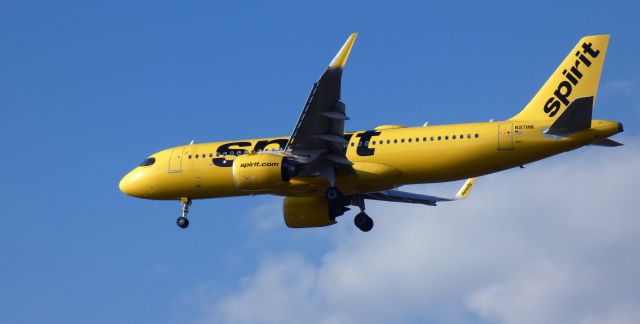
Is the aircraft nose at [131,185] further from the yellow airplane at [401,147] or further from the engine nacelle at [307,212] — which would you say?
the engine nacelle at [307,212]

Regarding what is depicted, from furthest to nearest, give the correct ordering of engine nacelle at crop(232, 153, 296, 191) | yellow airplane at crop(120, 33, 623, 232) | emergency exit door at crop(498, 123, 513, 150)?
engine nacelle at crop(232, 153, 296, 191), emergency exit door at crop(498, 123, 513, 150), yellow airplane at crop(120, 33, 623, 232)

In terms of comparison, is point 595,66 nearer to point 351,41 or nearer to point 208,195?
point 351,41

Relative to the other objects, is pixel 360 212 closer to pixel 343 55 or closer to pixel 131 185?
pixel 131 185

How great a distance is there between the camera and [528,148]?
47.7m

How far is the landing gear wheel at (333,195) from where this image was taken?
1971 inches

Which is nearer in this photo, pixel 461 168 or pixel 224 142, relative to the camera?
pixel 461 168

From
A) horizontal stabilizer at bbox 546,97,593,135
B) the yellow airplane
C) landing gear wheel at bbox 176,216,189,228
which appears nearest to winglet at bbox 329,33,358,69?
the yellow airplane

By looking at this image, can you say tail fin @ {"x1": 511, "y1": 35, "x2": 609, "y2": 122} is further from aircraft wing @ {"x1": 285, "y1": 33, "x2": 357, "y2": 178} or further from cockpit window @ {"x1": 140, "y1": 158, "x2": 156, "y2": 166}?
cockpit window @ {"x1": 140, "y1": 158, "x2": 156, "y2": 166}

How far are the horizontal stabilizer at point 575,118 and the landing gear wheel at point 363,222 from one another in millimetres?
10111

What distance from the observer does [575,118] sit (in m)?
46.6

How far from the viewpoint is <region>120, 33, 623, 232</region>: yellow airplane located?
1850 inches

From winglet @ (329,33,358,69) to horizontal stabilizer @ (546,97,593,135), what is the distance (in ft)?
27.3

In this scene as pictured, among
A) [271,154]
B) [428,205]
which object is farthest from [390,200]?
[271,154]

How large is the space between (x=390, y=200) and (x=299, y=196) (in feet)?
19.8
